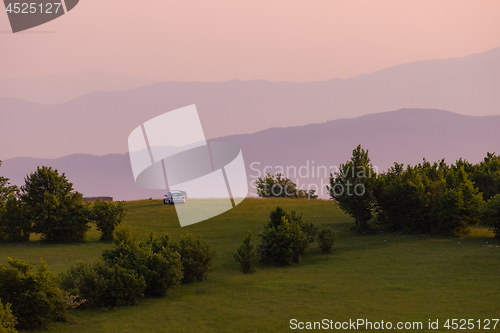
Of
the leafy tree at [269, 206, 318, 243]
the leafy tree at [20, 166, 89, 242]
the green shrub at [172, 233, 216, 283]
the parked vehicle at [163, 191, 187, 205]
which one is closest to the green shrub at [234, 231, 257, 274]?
the green shrub at [172, 233, 216, 283]

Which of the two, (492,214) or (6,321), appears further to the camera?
(492,214)

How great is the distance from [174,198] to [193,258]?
2921 cm

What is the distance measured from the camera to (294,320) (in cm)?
1109

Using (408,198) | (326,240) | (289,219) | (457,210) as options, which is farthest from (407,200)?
(289,219)

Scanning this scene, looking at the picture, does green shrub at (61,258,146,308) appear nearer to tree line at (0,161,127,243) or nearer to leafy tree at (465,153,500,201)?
tree line at (0,161,127,243)

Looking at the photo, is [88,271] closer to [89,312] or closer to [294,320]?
[89,312]

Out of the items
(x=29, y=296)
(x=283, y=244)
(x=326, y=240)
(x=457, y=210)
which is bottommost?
(x=326, y=240)

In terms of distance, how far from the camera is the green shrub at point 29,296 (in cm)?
1050

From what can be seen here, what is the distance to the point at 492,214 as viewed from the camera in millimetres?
22812

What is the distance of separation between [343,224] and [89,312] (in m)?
22.8

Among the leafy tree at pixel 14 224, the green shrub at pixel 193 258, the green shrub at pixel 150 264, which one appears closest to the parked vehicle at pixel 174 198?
the leafy tree at pixel 14 224

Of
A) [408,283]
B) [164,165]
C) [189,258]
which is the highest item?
[164,165]

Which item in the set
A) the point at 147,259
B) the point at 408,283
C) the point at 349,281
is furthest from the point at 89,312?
the point at 408,283

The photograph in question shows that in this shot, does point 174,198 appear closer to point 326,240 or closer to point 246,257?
point 326,240
